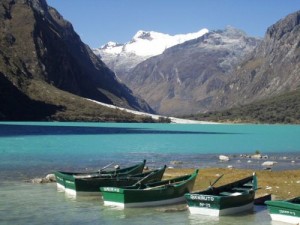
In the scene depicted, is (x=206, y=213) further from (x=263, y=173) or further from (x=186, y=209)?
(x=263, y=173)

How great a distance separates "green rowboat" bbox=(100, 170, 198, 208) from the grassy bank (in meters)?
7.00

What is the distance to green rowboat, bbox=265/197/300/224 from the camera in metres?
31.2

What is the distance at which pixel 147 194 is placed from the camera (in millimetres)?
37031

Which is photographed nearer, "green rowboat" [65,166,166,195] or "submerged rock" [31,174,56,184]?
"green rowboat" [65,166,166,195]

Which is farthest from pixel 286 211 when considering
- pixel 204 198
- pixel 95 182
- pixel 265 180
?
pixel 265 180

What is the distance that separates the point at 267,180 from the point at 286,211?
18.7 m

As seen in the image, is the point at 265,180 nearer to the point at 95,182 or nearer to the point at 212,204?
the point at 95,182

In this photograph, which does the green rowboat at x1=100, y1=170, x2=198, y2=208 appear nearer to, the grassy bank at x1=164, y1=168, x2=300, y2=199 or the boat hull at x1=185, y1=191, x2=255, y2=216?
the boat hull at x1=185, y1=191, x2=255, y2=216

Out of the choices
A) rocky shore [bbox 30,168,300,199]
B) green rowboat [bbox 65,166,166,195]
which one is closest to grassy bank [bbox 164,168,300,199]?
rocky shore [bbox 30,168,300,199]

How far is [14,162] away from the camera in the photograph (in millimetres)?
70938

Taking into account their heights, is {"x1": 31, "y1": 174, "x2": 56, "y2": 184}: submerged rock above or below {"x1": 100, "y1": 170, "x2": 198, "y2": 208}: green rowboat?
below

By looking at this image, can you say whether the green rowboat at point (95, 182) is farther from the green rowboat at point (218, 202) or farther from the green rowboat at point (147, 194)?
the green rowboat at point (218, 202)

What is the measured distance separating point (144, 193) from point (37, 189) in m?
12.7

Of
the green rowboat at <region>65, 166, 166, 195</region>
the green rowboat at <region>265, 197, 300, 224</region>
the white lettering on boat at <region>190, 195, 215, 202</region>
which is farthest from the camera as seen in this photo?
the green rowboat at <region>65, 166, 166, 195</region>
